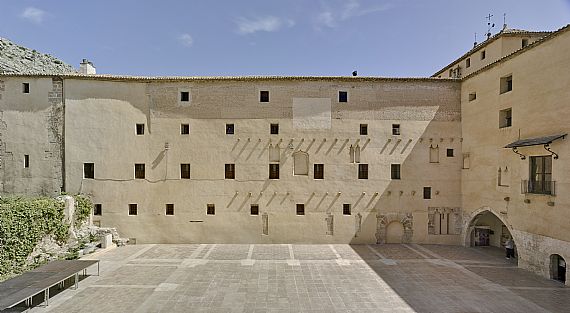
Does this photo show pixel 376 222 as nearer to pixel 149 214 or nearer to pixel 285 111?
pixel 285 111

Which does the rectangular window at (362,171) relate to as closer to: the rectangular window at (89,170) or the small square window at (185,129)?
the small square window at (185,129)

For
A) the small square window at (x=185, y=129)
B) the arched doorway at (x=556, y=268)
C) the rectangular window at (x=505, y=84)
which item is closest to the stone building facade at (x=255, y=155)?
the small square window at (x=185, y=129)

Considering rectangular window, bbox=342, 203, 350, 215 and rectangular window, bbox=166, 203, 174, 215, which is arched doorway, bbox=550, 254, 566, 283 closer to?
rectangular window, bbox=342, 203, 350, 215

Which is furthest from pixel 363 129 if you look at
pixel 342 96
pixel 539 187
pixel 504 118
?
pixel 539 187

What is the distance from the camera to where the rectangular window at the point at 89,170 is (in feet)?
73.0

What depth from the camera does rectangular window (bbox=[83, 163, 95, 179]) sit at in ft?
73.0

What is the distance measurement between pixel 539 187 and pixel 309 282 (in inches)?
504

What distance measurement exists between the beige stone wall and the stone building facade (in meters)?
0.07

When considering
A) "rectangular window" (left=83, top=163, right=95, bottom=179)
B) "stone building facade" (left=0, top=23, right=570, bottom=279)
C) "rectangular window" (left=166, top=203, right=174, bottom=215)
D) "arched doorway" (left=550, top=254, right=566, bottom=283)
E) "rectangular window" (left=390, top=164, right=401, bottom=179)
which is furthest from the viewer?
"rectangular window" (left=390, top=164, right=401, bottom=179)

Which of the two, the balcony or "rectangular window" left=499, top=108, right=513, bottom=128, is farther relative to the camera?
"rectangular window" left=499, top=108, right=513, bottom=128

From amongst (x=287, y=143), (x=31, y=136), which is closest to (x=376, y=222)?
(x=287, y=143)

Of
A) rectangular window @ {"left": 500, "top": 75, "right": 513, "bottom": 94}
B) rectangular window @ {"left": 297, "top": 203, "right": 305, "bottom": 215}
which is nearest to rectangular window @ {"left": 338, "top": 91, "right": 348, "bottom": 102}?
rectangular window @ {"left": 297, "top": 203, "right": 305, "bottom": 215}

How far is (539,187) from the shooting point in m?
16.5

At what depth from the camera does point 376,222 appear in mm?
22766
